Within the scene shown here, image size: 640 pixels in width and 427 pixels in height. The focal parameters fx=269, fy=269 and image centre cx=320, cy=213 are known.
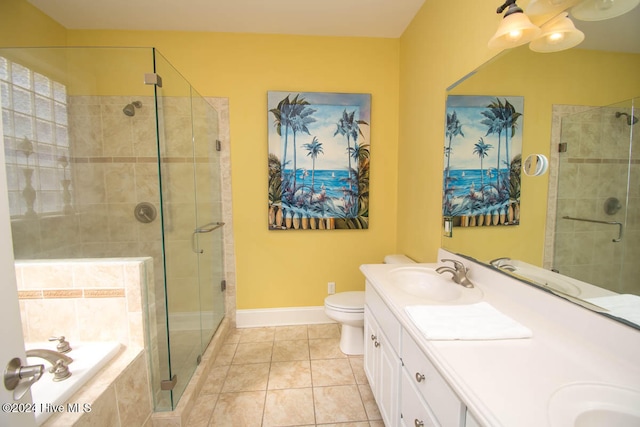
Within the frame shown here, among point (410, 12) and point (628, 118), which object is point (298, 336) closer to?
point (628, 118)

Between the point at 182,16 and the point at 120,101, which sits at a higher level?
the point at 182,16

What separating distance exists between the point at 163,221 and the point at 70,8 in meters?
1.93

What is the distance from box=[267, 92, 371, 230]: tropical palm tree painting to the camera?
2389 mm

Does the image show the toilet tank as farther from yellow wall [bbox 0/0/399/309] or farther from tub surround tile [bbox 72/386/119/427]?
tub surround tile [bbox 72/386/119/427]

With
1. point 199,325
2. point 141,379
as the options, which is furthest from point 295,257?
point 141,379

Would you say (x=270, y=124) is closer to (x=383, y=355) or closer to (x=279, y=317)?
(x=279, y=317)

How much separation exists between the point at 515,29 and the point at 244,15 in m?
1.90

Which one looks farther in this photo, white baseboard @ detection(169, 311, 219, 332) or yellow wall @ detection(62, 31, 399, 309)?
yellow wall @ detection(62, 31, 399, 309)

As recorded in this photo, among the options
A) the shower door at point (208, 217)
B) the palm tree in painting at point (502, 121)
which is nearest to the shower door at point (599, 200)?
the palm tree in painting at point (502, 121)

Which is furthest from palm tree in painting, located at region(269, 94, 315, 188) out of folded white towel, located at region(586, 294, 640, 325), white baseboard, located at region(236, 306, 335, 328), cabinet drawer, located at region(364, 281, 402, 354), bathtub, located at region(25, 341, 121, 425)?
folded white towel, located at region(586, 294, 640, 325)

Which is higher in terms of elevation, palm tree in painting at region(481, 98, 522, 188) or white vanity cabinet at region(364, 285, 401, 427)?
palm tree in painting at region(481, 98, 522, 188)

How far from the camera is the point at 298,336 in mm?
2396

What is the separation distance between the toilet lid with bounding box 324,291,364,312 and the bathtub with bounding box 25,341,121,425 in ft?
4.35

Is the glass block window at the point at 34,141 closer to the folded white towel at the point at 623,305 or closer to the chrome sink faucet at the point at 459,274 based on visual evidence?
the chrome sink faucet at the point at 459,274
